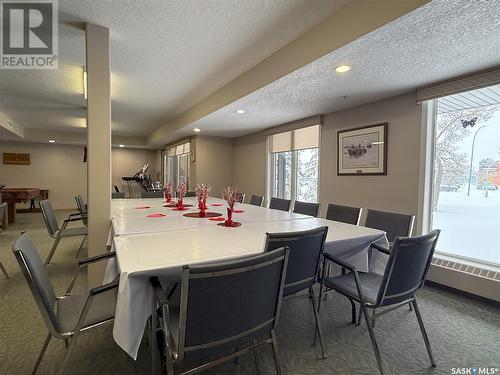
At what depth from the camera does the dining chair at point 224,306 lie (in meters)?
0.96

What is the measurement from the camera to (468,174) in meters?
2.76

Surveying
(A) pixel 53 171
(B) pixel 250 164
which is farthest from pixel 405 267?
(A) pixel 53 171

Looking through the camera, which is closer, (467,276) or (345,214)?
(467,276)

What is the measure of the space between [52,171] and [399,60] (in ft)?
32.0

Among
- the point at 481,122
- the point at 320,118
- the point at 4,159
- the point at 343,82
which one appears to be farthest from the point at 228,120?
the point at 4,159

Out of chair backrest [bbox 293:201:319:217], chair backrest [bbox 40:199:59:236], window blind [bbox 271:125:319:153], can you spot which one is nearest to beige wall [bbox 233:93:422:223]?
window blind [bbox 271:125:319:153]

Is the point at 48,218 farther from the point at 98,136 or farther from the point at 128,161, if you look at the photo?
the point at 128,161

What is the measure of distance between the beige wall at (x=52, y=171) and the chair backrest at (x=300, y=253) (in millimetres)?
9323

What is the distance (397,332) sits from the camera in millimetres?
1932

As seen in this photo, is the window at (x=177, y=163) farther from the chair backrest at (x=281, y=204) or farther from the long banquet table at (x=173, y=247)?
the long banquet table at (x=173, y=247)

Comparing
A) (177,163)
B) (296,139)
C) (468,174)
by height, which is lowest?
(468,174)

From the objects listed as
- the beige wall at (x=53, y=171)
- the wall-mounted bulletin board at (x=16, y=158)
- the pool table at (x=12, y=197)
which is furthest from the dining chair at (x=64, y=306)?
the wall-mounted bulletin board at (x=16, y=158)

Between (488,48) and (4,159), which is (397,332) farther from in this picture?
(4,159)

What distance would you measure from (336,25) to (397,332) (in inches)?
92.6
